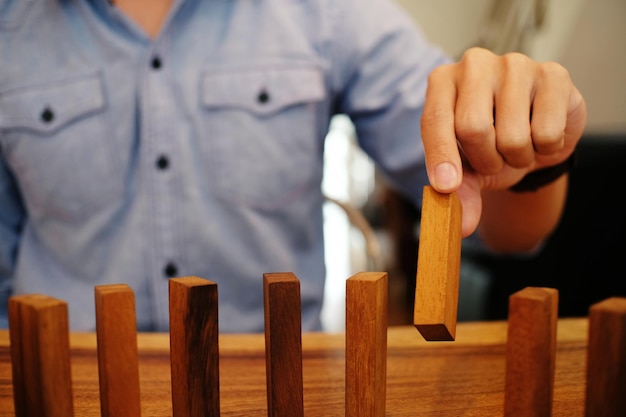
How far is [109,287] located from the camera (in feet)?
1.07

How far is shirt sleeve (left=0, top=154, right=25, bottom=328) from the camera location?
884 millimetres

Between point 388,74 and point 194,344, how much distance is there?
2.11 feet

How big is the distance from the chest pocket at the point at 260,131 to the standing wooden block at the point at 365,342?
548 millimetres

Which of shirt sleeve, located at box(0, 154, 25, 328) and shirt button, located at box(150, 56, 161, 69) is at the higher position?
shirt button, located at box(150, 56, 161, 69)

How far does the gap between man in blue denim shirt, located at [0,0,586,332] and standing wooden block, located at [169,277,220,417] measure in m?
0.53

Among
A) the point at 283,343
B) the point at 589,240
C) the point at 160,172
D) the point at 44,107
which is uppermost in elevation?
the point at 44,107

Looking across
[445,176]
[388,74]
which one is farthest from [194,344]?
[388,74]

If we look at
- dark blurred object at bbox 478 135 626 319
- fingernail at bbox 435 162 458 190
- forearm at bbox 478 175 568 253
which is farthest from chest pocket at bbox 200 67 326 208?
dark blurred object at bbox 478 135 626 319

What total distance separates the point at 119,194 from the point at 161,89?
0.54 ft

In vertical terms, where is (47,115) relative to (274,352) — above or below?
above

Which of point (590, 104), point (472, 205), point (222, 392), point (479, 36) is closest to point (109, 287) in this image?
point (222, 392)

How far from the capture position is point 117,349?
32 cm

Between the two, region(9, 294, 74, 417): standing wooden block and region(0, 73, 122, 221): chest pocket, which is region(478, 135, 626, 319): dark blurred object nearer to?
region(0, 73, 122, 221): chest pocket

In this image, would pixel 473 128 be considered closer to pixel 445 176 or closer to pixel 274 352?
pixel 445 176
